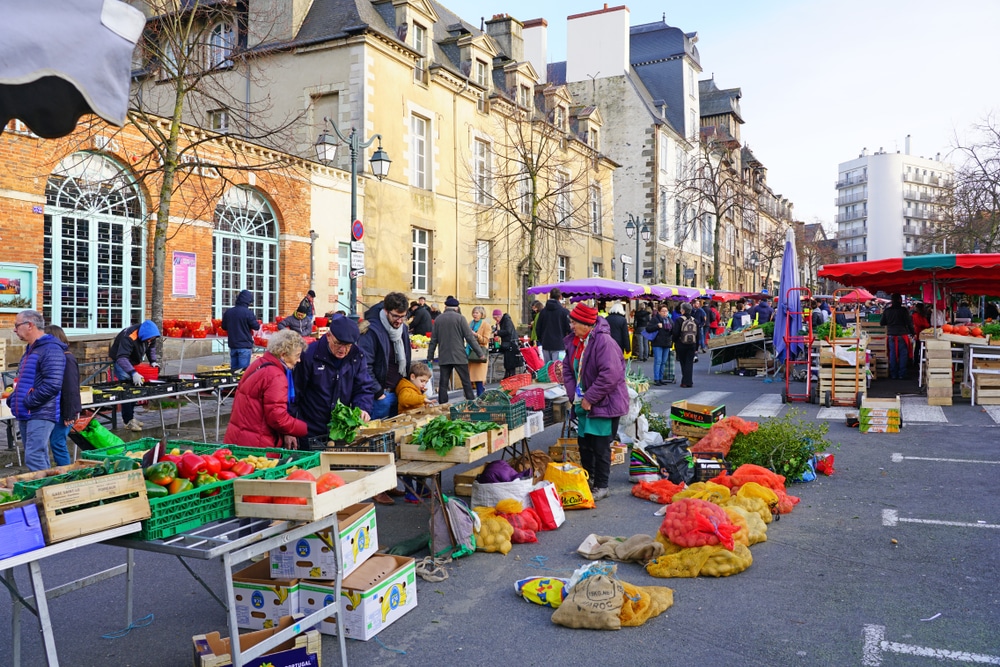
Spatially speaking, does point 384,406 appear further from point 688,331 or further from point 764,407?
point 688,331

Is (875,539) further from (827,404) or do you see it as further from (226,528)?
(827,404)

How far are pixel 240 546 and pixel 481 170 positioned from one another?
26167 millimetres

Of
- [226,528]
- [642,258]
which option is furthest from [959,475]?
[642,258]

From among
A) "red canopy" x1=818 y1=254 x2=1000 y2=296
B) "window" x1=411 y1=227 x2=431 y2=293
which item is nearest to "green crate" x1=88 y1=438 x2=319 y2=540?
"red canopy" x1=818 y1=254 x2=1000 y2=296

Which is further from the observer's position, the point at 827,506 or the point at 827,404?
the point at 827,404

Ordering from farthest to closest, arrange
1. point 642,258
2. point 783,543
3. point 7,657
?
point 642,258 < point 783,543 < point 7,657

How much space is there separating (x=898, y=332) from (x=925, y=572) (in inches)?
524

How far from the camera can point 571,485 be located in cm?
700

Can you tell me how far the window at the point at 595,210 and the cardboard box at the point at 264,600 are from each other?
33.6 meters

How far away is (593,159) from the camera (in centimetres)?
3516

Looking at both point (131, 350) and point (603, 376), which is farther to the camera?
point (131, 350)

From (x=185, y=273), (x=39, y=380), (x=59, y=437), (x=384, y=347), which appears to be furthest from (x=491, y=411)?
(x=185, y=273)

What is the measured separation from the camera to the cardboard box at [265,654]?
3.63 meters

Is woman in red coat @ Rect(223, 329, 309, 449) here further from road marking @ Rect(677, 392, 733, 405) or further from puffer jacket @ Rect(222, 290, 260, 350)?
road marking @ Rect(677, 392, 733, 405)
